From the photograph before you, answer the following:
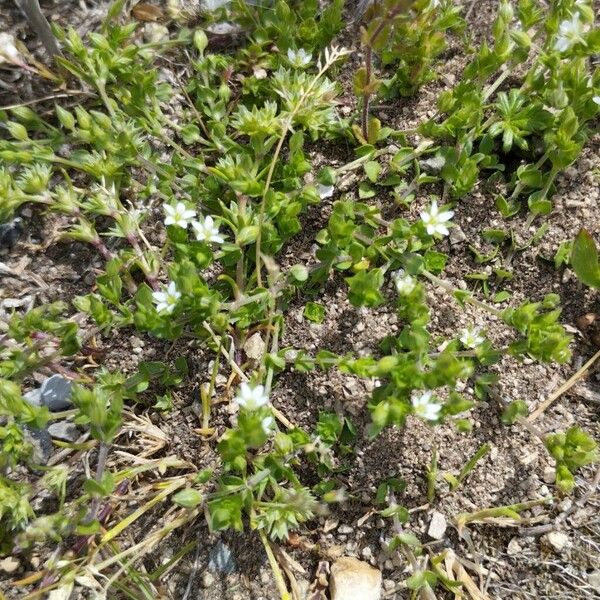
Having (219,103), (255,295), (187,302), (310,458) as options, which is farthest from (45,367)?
(219,103)

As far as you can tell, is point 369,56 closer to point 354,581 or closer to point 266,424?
point 266,424

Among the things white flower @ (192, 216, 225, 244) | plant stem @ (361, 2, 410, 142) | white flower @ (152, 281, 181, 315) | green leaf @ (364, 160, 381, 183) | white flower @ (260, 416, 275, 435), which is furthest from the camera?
green leaf @ (364, 160, 381, 183)

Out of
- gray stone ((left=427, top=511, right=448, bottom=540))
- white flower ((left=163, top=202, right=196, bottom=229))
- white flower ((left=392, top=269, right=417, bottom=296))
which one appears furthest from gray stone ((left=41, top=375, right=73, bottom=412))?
gray stone ((left=427, top=511, right=448, bottom=540))

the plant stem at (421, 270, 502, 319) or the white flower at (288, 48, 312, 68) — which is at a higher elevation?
the white flower at (288, 48, 312, 68)

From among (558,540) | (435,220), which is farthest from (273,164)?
(558,540)

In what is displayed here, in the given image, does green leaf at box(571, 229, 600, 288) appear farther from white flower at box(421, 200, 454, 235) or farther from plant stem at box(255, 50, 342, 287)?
plant stem at box(255, 50, 342, 287)

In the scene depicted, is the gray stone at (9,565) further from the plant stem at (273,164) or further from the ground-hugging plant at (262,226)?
the plant stem at (273,164)

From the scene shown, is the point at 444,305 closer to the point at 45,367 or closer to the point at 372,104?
the point at 372,104

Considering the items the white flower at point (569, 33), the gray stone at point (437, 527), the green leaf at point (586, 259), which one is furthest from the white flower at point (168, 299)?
the white flower at point (569, 33)


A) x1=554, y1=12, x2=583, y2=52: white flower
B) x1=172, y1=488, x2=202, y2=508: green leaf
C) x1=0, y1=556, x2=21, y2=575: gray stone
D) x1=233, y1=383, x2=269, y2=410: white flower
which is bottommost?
x1=0, y1=556, x2=21, y2=575: gray stone
